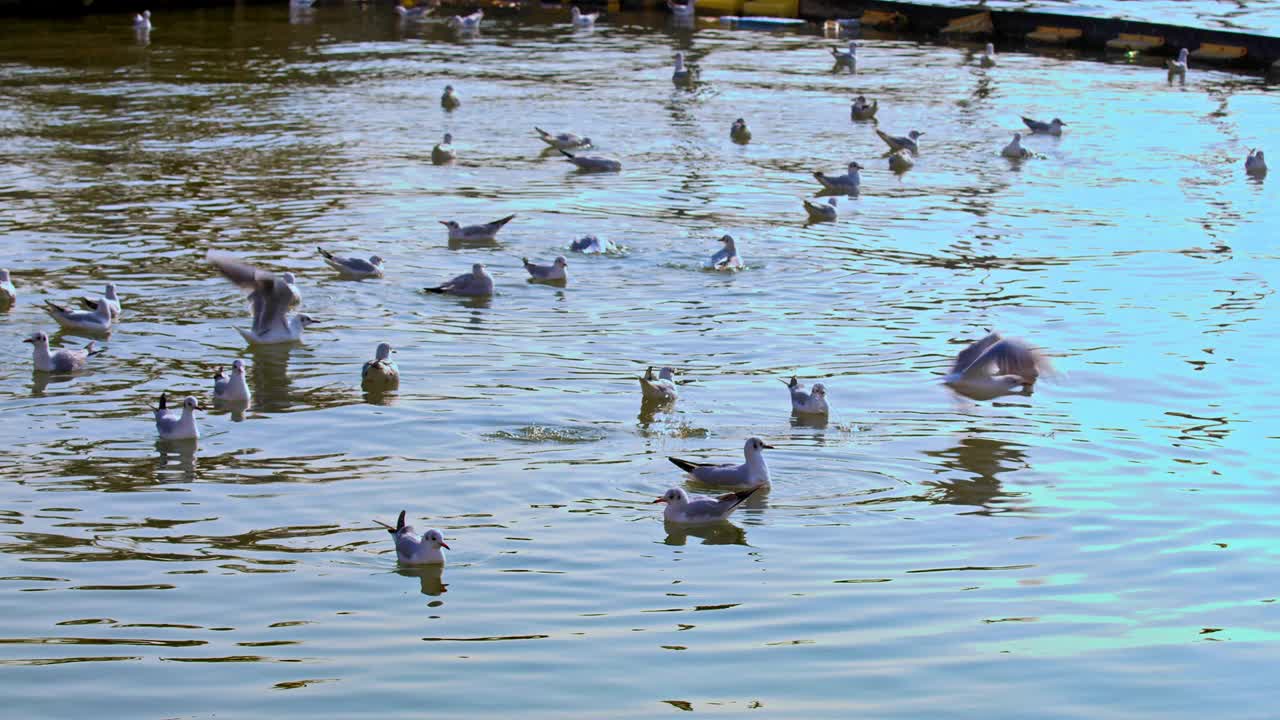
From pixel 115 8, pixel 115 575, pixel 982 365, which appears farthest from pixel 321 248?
pixel 115 8

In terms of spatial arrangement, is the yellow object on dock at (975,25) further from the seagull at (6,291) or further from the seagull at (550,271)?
the seagull at (6,291)

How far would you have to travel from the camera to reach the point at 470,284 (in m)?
16.3

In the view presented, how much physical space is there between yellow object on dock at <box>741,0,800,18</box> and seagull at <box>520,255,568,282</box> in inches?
1121

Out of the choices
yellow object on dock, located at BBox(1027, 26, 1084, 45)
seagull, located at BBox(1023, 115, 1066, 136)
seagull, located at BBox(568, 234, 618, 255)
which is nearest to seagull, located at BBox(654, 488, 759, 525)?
seagull, located at BBox(568, 234, 618, 255)

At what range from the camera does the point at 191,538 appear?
378 inches

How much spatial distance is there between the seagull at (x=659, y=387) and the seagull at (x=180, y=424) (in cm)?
317

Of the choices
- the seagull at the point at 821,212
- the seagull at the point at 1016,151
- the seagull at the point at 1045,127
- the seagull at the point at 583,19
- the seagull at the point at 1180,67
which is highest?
the seagull at the point at 583,19

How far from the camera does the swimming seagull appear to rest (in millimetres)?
22927

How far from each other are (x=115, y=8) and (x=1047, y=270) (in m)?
32.3

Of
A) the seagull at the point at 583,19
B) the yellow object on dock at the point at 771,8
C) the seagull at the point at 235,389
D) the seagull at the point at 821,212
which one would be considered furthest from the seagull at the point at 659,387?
the yellow object on dock at the point at 771,8

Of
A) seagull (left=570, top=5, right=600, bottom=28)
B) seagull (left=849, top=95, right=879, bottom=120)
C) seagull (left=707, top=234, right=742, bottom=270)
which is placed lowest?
seagull (left=707, top=234, right=742, bottom=270)

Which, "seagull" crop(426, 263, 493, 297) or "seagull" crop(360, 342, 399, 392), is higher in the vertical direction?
"seagull" crop(426, 263, 493, 297)

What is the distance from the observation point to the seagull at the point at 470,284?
16297mm

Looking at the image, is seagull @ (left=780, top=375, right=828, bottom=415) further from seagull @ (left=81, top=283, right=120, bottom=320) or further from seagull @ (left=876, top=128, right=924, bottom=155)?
seagull @ (left=876, top=128, right=924, bottom=155)
